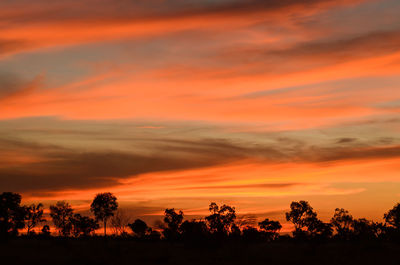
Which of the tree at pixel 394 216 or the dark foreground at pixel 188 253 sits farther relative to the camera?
the tree at pixel 394 216

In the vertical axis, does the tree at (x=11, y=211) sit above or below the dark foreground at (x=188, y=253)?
above

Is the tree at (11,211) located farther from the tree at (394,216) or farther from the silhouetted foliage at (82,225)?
the tree at (394,216)

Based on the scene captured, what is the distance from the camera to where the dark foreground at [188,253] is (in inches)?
1884

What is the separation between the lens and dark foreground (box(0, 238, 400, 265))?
47844 millimetres

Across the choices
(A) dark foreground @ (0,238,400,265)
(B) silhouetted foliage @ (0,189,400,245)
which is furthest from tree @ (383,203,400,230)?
(A) dark foreground @ (0,238,400,265)

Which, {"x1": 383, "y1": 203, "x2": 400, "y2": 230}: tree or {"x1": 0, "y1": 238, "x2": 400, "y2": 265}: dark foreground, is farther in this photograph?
{"x1": 383, "y1": 203, "x2": 400, "y2": 230}: tree

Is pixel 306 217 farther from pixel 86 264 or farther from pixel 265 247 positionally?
pixel 86 264

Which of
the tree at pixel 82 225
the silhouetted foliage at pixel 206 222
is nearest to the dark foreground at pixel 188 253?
the silhouetted foliage at pixel 206 222

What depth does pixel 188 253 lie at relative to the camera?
5478cm

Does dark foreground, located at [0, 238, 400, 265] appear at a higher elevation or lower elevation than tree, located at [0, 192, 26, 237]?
lower

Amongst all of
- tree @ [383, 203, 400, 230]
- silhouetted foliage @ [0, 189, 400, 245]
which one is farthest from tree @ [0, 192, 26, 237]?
tree @ [383, 203, 400, 230]

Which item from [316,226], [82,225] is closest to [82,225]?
[82,225]

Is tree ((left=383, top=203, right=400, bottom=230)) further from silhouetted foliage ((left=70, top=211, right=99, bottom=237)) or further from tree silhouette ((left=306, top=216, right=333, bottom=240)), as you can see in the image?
silhouetted foliage ((left=70, top=211, right=99, bottom=237))

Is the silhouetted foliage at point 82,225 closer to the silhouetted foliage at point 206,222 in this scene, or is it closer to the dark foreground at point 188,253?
the silhouetted foliage at point 206,222
